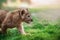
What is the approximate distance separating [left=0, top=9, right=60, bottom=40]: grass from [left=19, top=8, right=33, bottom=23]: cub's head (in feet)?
0.14

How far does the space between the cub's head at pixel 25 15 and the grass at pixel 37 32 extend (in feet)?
0.14

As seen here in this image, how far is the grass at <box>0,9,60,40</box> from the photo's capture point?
2164mm

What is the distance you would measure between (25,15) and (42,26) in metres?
0.17

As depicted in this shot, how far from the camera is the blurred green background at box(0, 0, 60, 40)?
216 cm

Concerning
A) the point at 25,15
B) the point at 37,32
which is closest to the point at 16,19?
the point at 25,15

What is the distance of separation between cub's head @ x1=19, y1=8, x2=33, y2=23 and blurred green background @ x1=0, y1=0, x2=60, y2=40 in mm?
31

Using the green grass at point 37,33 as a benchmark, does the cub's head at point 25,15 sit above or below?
above

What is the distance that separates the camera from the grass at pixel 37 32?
85.2 inches

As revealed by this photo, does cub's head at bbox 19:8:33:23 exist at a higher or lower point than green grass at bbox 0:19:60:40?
higher

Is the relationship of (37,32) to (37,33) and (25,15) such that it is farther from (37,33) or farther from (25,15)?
(25,15)

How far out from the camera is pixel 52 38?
2.16m

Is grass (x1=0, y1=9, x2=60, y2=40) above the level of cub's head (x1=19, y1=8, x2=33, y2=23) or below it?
below

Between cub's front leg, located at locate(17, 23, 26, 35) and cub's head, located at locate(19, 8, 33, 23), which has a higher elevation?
cub's head, located at locate(19, 8, 33, 23)

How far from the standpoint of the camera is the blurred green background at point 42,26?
2164mm
